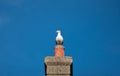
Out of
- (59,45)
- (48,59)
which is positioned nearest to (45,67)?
(48,59)

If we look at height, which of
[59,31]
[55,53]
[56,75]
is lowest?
[56,75]

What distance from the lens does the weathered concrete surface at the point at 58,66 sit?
41.5ft

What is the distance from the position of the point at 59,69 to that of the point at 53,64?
0.31 meters

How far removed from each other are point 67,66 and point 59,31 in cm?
162

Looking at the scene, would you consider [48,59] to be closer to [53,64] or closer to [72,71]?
[53,64]

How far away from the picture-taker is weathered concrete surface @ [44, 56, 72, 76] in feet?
41.5

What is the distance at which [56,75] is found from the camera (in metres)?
12.7

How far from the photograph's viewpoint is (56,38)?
13523 mm

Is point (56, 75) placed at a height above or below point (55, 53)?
below

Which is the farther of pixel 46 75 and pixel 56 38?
pixel 56 38

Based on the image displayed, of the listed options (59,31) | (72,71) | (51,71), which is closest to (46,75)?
(51,71)

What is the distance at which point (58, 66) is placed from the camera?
12797 millimetres

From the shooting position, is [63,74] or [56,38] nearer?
[63,74]

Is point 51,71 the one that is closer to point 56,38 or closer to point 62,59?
point 62,59
